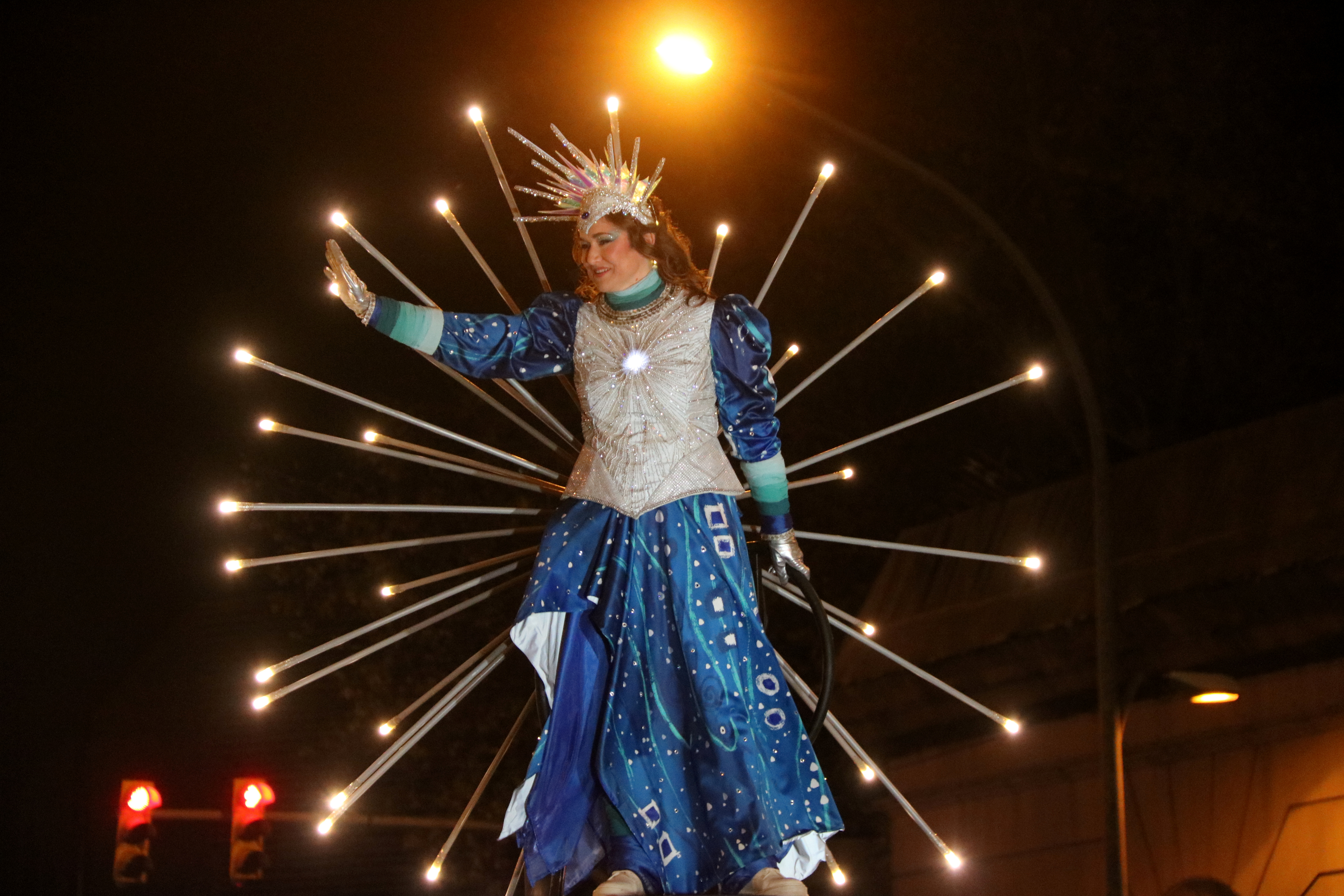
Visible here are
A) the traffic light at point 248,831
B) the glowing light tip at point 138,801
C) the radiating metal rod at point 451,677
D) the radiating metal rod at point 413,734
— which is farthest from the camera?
the traffic light at point 248,831

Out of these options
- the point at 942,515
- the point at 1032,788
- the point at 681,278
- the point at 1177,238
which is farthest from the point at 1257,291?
the point at 681,278

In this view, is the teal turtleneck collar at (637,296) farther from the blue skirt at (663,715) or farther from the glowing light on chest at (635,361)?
the blue skirt at (663,715)

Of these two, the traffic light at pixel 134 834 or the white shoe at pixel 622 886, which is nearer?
the white shoe at pixel 622 886

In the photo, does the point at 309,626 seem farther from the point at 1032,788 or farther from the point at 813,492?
the point at 1032,788

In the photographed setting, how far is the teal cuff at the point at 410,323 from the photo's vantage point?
4.33 metres

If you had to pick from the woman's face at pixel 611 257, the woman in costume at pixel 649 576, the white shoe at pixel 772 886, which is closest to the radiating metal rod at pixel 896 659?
the woman in costume at pixel 649 576

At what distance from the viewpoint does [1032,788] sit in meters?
10.3

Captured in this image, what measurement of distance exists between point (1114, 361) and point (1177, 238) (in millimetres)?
1031

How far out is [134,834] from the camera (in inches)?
449

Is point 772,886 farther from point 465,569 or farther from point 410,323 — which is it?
point 410,323

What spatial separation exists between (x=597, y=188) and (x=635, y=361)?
1.92 ft

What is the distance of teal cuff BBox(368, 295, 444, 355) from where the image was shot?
4332 millimetres

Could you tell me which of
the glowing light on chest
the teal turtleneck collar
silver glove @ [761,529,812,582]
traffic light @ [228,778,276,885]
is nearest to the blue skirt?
silver glove @ [761,529,812,582]

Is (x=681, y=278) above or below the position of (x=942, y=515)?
below
